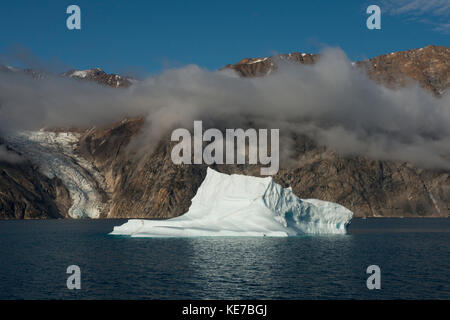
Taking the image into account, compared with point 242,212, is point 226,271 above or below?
below

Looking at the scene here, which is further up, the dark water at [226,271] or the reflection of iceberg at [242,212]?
the reflection of iceberg at [242,212]

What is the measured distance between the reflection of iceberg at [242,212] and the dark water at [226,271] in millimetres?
5734

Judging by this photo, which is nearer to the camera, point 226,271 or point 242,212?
point 226,271

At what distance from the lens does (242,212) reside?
89188 mm

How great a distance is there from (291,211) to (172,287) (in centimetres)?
5151

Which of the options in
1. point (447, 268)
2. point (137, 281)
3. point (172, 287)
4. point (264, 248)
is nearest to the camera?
point (172, 287)

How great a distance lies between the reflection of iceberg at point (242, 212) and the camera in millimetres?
87938

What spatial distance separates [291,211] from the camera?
3688 inches

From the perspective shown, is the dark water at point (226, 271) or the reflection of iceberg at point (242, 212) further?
the reflection of iceberg at point (242, 212)

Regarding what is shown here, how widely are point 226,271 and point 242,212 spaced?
119 ft

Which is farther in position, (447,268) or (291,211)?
(291,211)
